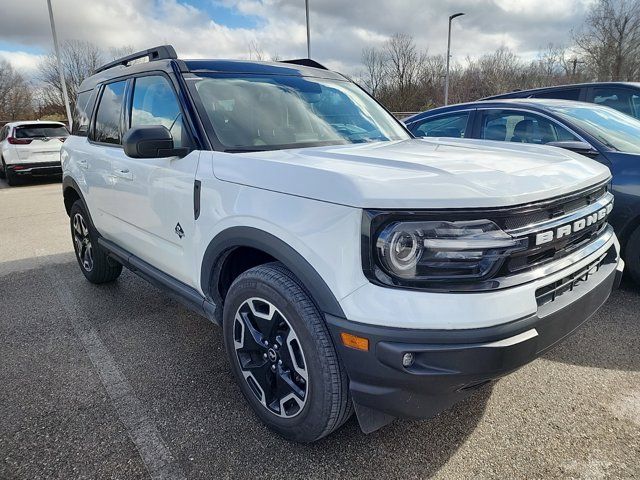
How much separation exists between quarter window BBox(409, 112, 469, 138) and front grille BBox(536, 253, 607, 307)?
308 centimetres

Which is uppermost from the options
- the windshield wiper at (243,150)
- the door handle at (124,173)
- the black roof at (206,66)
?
the black roof at (206,66)

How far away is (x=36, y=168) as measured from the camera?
1240 cm

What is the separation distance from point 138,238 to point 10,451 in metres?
1.49

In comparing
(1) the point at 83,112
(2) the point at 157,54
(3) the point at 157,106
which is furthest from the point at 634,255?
(1) the point at 83,112

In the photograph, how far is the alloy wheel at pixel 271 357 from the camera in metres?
2.02

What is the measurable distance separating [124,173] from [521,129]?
12.3 ft

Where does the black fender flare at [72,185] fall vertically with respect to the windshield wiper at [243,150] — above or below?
below

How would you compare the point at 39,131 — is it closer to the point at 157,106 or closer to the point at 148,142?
the point at 157,106

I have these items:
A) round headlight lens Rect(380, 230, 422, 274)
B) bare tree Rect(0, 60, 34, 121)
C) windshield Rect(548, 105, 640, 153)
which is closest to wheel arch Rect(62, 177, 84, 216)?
round headlight lens Rect(380, 230, 422, 274)

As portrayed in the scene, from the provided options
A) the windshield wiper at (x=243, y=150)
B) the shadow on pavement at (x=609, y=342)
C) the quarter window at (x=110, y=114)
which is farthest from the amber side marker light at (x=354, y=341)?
the quarter window at (x=110, y=114)

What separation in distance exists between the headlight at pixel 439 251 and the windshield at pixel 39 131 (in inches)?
540

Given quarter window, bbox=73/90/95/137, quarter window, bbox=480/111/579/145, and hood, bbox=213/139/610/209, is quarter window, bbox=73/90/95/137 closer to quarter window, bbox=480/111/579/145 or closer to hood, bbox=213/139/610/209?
hood, bbox=213/139/610/209

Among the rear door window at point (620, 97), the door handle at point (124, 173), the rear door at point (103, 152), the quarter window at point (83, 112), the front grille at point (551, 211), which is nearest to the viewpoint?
the front grille at point (551, 211)

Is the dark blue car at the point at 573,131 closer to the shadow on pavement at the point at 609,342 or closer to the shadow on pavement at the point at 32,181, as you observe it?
the shadow on pavement at the point at 609,342
